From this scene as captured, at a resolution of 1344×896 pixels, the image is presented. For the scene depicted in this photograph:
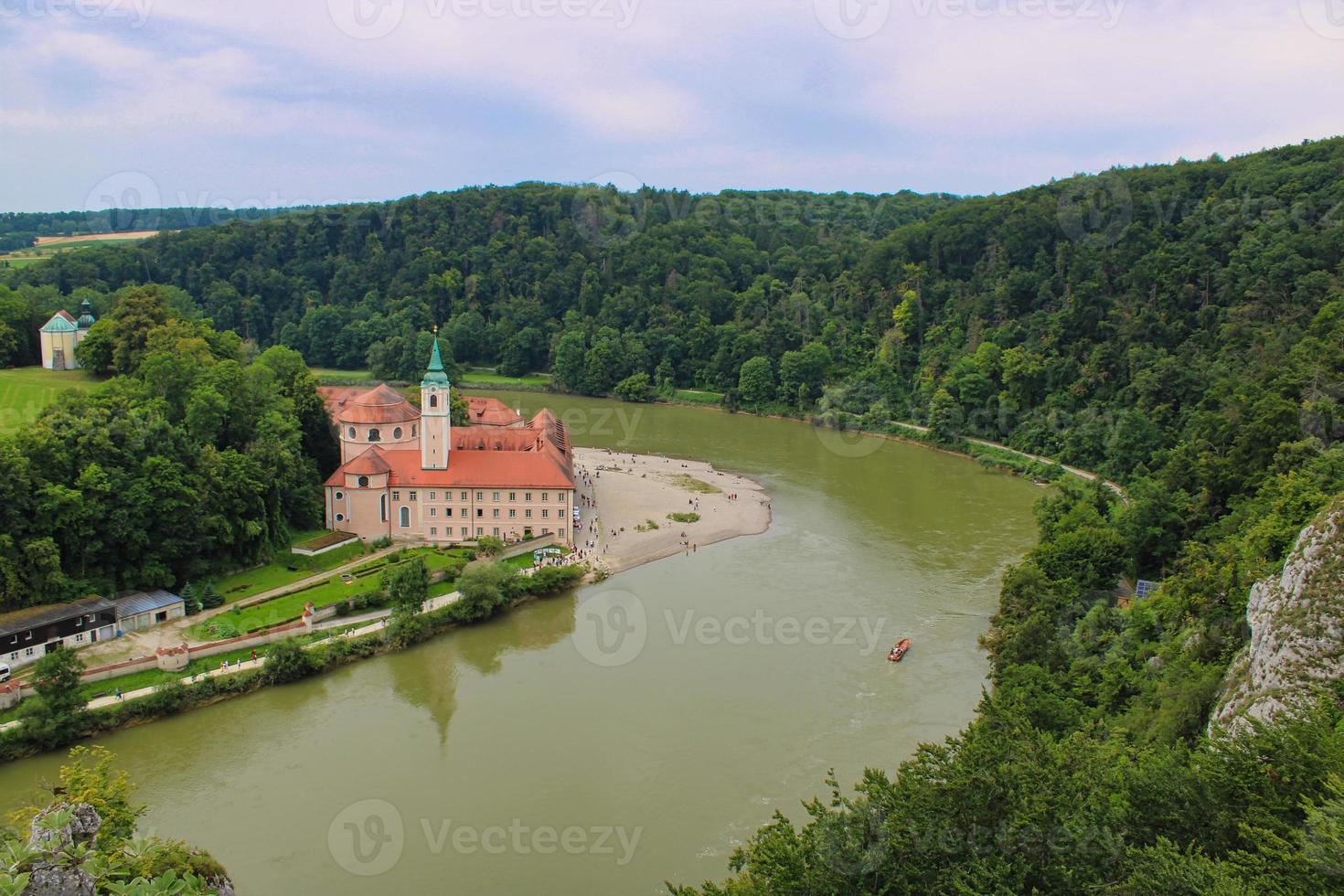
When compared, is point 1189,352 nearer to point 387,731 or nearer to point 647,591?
point 647,591

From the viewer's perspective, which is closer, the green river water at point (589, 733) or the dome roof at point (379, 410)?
the green river water at point (589, 733)

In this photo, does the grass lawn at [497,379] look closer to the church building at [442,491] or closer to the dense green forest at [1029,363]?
the dense green forest at [1029,363]

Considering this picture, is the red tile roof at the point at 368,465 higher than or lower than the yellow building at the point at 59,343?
lower

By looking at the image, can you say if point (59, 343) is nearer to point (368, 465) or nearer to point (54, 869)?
point (368, 465)

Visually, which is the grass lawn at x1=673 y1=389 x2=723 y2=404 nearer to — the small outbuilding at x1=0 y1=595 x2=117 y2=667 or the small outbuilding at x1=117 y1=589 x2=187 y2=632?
the small outbuilding at x1=117 y1=589 x2=187 y2=632

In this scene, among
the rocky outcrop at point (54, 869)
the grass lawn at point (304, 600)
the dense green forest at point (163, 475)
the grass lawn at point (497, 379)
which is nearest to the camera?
the rocky outcrop at point (54, 869)

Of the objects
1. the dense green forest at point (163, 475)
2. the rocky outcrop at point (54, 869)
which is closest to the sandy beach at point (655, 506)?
the dense green forest at point (163, 475)
